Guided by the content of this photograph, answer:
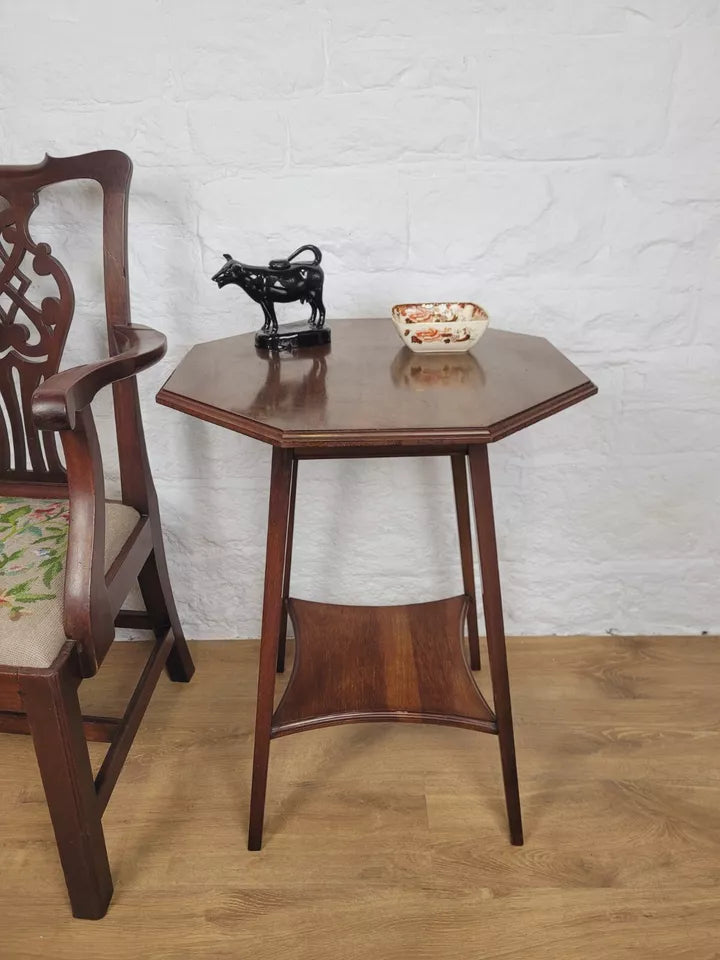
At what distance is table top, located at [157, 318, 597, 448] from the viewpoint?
1038 millimetres

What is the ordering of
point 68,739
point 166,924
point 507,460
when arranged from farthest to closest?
point 507,460
point 166,924
point 68,739

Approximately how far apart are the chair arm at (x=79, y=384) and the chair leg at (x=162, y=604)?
0.48 m

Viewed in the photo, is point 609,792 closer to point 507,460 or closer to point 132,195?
point 507,460

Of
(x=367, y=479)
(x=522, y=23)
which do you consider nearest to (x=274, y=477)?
(x=367, y=479)

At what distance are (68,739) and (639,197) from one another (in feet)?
4.65

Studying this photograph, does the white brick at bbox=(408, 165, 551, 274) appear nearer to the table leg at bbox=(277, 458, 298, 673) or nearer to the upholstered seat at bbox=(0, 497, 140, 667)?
the table leg at bbox=(277, 458, 298, 673)

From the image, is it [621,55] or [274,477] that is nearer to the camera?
[274,477]

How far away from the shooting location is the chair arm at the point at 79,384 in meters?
1.00

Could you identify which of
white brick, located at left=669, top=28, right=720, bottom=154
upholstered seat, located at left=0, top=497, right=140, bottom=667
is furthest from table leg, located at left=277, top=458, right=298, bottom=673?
white brick, located at left=669, top=28, right=720, bottom=154

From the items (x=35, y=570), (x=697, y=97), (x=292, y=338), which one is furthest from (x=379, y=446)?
(x=697, y=97)

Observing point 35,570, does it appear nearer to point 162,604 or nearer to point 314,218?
point 162,604

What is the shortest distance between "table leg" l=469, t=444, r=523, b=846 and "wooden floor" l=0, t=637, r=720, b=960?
0.10 meters

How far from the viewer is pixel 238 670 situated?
6.12 feet

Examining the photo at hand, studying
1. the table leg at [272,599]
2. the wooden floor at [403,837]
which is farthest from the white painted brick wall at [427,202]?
the table leg at [272,599]
